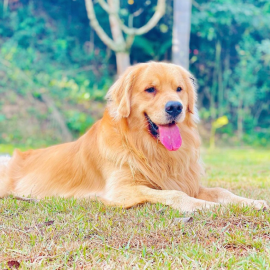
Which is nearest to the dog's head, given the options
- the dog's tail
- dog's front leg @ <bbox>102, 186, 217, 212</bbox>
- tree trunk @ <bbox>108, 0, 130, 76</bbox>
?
dog's front leg @ <bbox>102, 186, 217, 212</bbox>

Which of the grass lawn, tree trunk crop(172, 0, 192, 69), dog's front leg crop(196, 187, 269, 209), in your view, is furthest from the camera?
tree trunk crop(172, 0, 192, 69)

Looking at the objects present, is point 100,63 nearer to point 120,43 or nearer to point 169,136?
point 120,43

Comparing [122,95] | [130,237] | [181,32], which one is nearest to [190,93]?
[122,95]

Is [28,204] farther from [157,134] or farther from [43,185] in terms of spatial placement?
[157,134]

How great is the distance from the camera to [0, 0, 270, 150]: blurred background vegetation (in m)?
10.4

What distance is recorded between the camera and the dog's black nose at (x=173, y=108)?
3.06m

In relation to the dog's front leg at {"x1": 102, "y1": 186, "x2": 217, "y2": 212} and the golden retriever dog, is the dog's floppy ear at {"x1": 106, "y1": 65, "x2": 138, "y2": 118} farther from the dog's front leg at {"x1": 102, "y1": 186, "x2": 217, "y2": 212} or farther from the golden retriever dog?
the dog's front leg at {"x1": 102, "y1": 186, "x2": 217, "y2": 212}

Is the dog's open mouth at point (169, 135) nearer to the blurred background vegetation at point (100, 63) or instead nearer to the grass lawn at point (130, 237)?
the grass lawn at point (130, 237)

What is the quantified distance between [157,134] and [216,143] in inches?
315

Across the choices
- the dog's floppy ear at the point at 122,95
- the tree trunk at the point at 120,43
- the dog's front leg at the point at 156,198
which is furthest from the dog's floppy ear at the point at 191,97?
the tree trunk at the point at 120,43

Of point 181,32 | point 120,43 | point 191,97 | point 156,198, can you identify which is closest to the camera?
point 156,198

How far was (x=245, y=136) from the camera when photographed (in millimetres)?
11289

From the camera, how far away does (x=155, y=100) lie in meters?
3.19

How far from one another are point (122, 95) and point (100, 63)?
8.42m
